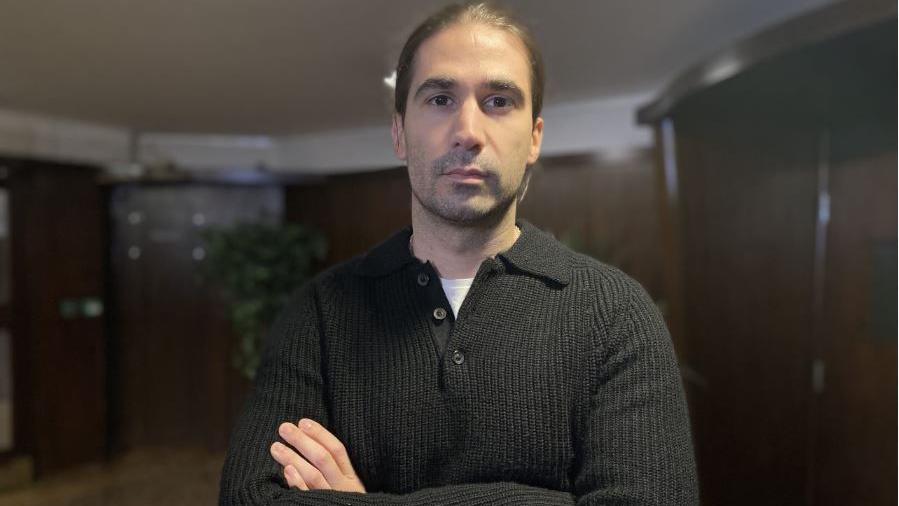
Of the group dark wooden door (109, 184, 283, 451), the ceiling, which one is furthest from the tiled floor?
the ceiling

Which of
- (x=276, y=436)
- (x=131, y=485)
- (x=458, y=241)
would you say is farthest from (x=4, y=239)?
(x=458, y=241)

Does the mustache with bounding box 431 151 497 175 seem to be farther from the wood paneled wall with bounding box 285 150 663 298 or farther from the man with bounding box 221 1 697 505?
the wood paneled wall with bounding box 285 150 663 298

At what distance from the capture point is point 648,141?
9.09ft

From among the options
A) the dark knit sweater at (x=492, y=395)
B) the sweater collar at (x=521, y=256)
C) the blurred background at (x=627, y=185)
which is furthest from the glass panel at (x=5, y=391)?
the sweater collar at (x=521, y=256)

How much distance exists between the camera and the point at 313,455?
2.49ft

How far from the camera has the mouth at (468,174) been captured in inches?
30.0

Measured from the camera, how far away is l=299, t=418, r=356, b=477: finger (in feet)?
2.55

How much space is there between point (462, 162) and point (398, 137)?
0.18 metres

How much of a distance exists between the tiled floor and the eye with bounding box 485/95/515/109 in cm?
73

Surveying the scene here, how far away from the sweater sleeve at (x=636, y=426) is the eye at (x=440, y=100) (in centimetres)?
39

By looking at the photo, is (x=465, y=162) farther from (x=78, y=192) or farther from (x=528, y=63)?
(x=78, y=192)

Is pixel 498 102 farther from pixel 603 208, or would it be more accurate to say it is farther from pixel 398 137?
pixel 603 208

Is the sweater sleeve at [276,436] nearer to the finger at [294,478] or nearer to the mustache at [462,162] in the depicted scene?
the finger at [294,478]

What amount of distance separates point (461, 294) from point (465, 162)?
0.21 m
